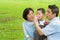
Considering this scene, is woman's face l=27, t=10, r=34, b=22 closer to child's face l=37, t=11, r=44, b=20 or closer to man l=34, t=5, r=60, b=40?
child's face l=37, t=11, r=44, b=20

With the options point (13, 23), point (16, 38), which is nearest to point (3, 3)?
point (13, 23)

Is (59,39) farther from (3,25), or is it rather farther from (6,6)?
A: (6,6)

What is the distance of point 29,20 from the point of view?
4473 millimetres

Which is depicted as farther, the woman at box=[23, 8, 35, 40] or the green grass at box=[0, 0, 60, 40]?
the green grass at box=[0, 0, 60, 40]

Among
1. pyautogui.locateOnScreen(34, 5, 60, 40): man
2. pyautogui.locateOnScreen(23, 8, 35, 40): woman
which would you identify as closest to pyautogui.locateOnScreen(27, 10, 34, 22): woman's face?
pyautogui.locateOnScreen(23, 8, 35, 40): woman

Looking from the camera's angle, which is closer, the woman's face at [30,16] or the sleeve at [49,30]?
the sleeve at [49,30]

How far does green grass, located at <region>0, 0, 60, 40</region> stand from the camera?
26.9ft

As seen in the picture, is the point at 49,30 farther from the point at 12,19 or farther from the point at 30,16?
the point at 12,19

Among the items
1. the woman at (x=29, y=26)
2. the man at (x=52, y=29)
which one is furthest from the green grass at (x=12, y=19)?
the man at (x=52, y=29)

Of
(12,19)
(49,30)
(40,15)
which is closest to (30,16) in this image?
(40,15)

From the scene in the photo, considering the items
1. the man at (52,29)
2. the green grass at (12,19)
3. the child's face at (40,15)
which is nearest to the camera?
the man at (52,29)

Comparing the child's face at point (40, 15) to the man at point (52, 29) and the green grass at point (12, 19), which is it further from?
the green grass at point (12, 19)

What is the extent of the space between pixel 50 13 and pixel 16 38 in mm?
3649

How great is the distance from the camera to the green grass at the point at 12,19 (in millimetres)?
8184
